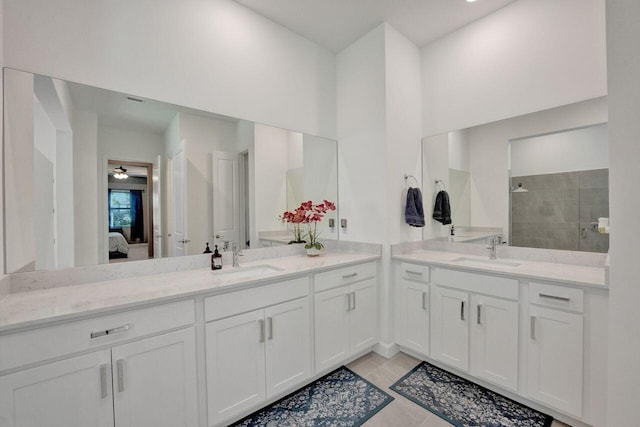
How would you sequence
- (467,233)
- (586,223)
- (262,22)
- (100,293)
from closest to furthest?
1. (100,293)
2. (586,223)
3. (262,22)
4. (467,233)

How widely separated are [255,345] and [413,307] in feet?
4.48

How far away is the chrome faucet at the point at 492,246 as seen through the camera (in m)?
2.25

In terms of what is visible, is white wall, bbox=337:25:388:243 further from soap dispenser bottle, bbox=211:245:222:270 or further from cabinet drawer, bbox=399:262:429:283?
soap dispenser bottle, bbox=211:245:222:270

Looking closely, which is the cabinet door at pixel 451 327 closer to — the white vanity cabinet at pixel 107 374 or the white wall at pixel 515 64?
the white wall at pixel 515 64

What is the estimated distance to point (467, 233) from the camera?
8.33 feet

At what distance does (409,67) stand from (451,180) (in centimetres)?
117

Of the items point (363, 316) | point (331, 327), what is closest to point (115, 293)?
point (331, 327)

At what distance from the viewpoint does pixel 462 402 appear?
5.97ft

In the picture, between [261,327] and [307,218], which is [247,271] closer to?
[261,327]

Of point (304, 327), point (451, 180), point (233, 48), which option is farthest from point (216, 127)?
point (451, 180)

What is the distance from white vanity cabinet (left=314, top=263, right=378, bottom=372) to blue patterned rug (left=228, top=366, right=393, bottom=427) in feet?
0.48

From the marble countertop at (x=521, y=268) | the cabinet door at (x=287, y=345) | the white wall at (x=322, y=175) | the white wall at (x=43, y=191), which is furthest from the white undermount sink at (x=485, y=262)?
the white wall at (x=43, y=191)

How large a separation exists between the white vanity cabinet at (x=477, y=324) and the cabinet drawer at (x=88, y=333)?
1.79m

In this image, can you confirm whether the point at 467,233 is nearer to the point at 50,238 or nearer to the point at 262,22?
the point at 262,22
